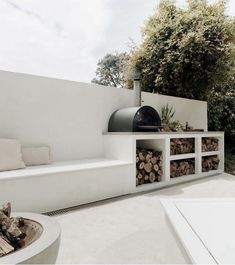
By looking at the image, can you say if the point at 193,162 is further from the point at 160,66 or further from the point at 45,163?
the point at 45,163

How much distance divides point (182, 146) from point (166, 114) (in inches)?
45.5

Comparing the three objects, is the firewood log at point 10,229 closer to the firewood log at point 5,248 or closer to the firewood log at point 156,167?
the firewood log at point 5,248

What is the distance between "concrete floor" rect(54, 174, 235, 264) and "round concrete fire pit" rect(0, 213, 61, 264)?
27.0 inches

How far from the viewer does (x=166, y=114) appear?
21.3 feet

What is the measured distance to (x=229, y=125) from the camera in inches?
339

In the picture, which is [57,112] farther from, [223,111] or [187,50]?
Result: [223,111]

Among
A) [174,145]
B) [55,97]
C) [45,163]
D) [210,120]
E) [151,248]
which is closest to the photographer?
[151,248]

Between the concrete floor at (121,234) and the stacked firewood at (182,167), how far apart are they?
121 centimetres

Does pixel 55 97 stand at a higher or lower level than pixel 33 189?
higher

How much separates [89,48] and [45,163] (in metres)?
5.15

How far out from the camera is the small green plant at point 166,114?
6330mm

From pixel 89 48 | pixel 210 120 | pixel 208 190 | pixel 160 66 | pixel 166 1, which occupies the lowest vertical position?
pixel 208 190

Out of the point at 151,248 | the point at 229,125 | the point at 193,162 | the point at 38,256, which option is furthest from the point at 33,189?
the point at 229,125

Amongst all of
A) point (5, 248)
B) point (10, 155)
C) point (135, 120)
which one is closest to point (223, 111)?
point (135, 120)
